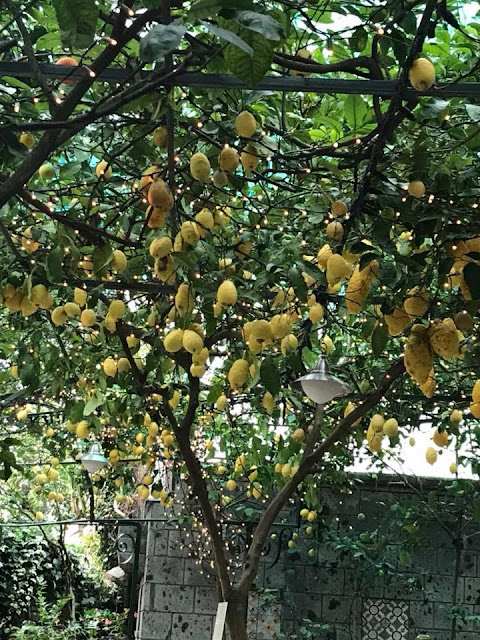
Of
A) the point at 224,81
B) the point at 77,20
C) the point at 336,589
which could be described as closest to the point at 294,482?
the point at 336,589

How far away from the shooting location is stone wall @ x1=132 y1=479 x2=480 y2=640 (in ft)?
17.2

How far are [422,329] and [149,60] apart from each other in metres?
1.13

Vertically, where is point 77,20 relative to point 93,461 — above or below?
above

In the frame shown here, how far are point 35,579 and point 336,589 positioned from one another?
106 inches

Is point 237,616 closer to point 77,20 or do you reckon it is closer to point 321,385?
point 321,385

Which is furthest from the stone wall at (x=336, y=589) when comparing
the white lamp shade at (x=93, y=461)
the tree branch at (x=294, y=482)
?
the tree branch at (x=294, y=482)

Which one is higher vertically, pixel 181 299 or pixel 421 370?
pixel 181 299

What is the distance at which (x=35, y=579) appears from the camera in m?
6.79

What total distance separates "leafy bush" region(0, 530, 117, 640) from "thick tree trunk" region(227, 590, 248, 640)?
11.7 ft

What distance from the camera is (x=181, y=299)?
1.78 metres

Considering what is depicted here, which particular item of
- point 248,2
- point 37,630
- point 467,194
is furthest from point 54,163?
point 37,630

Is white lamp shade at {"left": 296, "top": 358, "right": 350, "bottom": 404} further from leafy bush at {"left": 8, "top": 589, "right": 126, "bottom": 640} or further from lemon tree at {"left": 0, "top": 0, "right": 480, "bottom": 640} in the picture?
leafy bush at {"left": 8, "top": 589, "right": 126, "bottom": 640}

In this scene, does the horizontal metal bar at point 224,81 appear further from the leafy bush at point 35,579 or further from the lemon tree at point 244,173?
the leafy bush at point 35,579

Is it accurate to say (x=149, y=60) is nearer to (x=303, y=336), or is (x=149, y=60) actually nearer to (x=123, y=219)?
(x=123, y=219)
